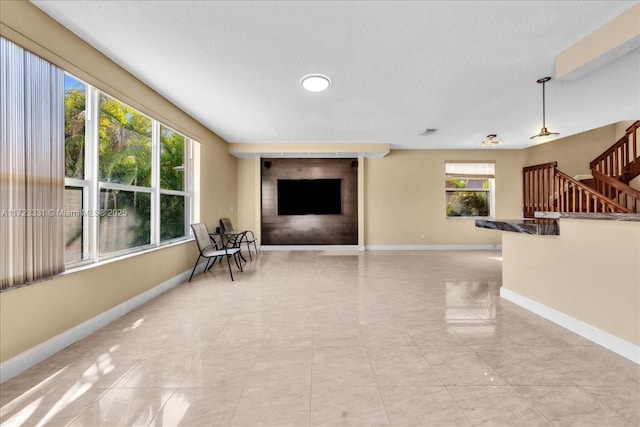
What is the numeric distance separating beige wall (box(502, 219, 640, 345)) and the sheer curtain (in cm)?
444

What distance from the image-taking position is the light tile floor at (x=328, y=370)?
1.46m

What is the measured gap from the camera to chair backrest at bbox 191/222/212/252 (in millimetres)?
4270

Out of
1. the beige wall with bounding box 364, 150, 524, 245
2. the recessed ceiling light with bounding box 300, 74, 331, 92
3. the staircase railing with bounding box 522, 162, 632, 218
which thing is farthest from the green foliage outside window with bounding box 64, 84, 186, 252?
the staircase railing with bounding box 522, 162, 632, 218

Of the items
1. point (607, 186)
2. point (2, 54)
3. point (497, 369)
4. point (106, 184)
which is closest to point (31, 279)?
point (106, 184)

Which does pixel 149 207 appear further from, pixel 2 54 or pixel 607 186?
pixel 607 186

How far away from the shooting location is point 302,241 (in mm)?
7355

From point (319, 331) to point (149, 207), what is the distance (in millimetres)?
2861

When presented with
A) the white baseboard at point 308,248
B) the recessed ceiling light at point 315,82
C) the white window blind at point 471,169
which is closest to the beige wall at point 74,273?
the recessed ceiling light at point 315,82

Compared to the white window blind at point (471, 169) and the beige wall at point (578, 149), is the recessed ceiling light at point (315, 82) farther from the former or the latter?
the beige wall at point (578, 149)

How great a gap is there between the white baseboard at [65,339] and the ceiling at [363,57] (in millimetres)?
2544

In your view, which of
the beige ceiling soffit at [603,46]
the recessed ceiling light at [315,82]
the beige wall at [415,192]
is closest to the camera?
the beige ceiling soffit at [603,46]

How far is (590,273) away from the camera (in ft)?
7.63

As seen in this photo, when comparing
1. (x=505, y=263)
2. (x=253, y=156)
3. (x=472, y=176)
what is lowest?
(x=505, y=263)

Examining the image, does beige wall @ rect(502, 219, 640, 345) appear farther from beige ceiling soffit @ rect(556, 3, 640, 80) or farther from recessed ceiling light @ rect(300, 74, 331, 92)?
recessed ceiling light @ rect(300, 74, 331, 92)
